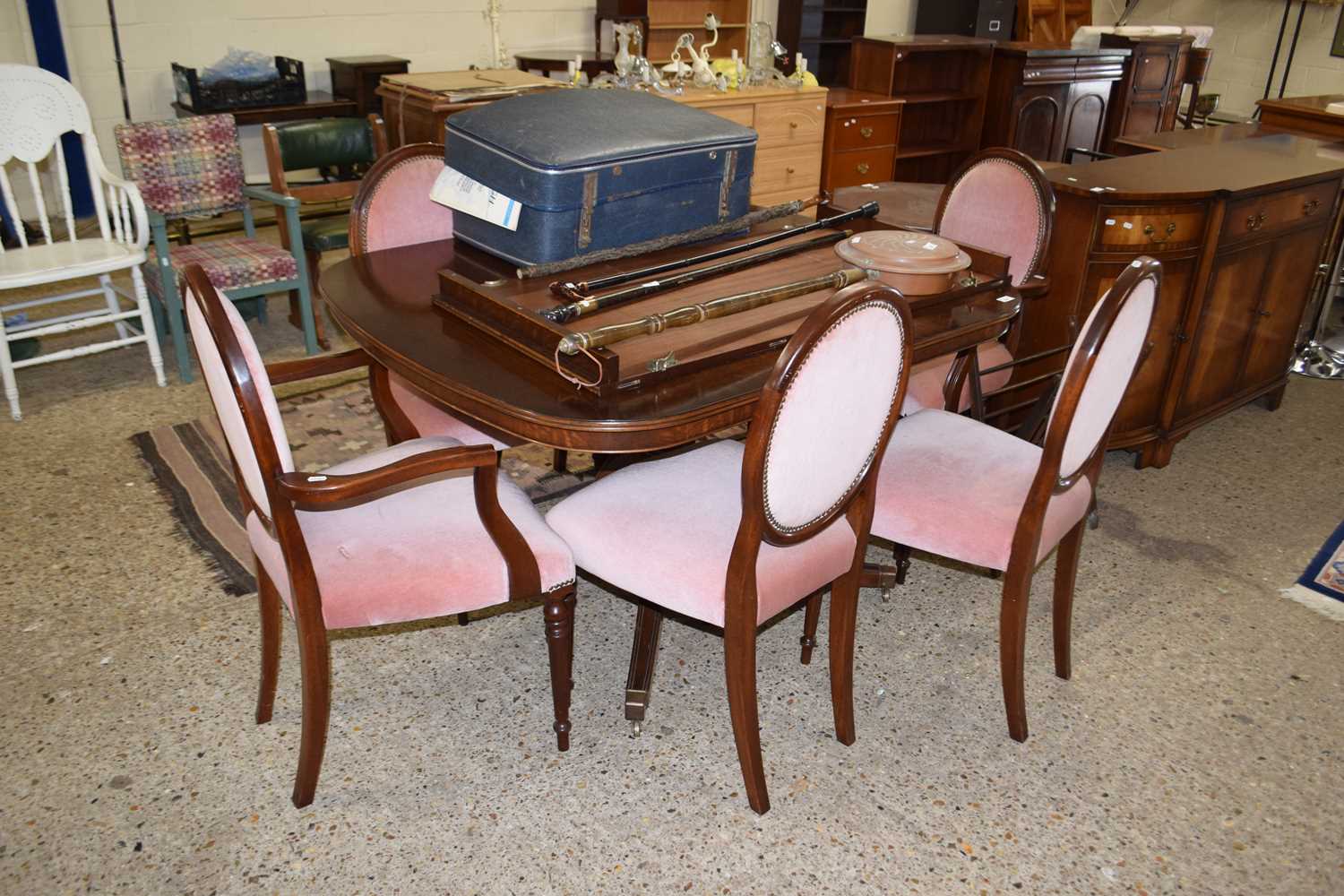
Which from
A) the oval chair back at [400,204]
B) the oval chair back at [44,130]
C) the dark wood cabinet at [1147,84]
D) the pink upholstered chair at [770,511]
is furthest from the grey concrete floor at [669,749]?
the dark wood cabinet at [1147,84]

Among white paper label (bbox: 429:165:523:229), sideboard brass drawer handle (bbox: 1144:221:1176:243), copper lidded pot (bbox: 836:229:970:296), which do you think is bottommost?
sideboard brass drawer handle (bbox: 1144:221:1176:243)

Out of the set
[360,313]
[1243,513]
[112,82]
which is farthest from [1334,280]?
[112,82]

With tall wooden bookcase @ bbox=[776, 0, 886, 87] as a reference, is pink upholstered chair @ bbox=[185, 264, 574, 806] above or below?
below

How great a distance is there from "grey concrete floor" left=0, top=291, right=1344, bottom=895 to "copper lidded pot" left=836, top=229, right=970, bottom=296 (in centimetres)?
82

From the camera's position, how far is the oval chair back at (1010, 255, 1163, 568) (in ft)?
5.73

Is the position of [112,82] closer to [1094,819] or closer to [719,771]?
[719,771]

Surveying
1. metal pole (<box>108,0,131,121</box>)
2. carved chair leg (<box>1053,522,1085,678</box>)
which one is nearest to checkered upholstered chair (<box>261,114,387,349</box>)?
metal pole (<box>108,0,131,121</box>)

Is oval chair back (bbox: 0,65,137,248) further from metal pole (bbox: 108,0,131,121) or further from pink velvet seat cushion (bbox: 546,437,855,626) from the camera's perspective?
pink velvet seat cushion (bbox: 546,437,855,626)

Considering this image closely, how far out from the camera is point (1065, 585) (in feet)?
7.17

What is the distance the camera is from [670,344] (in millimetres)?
1792

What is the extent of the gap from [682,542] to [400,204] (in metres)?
1.15

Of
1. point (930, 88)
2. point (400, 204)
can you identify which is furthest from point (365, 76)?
point (930, 88)

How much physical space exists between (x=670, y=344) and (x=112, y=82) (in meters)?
4.02

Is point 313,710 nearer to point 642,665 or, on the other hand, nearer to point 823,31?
point 642,665
